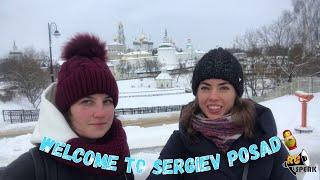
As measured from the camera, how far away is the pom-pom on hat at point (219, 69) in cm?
259

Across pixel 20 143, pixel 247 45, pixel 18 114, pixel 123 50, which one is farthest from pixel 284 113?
pixel 123 50

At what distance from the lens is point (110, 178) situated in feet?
7.60

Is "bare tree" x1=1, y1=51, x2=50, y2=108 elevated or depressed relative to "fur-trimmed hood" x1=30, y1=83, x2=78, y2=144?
depressed

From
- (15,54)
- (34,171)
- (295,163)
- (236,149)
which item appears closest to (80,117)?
(34,171)

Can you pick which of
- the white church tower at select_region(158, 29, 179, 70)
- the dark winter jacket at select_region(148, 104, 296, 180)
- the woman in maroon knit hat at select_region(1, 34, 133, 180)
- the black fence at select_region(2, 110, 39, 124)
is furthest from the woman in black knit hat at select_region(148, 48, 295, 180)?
the white church tower at select_region(158, 29, 179, 70)

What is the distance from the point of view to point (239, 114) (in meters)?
2.57

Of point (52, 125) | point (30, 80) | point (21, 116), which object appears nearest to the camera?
point (52, 125)

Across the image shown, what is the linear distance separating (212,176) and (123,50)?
12312 cm

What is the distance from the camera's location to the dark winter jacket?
2.43m

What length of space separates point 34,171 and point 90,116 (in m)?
0.48

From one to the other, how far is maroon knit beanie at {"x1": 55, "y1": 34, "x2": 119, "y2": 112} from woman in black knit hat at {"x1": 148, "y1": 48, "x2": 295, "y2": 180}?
61 centimetres

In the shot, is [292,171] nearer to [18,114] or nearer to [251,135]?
[251,135]

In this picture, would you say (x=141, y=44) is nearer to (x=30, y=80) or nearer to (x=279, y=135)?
(x=30, y=80)

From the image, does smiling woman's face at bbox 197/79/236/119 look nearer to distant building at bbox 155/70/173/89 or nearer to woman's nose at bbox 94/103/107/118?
woman's nose at bbox 94/103/107/118
